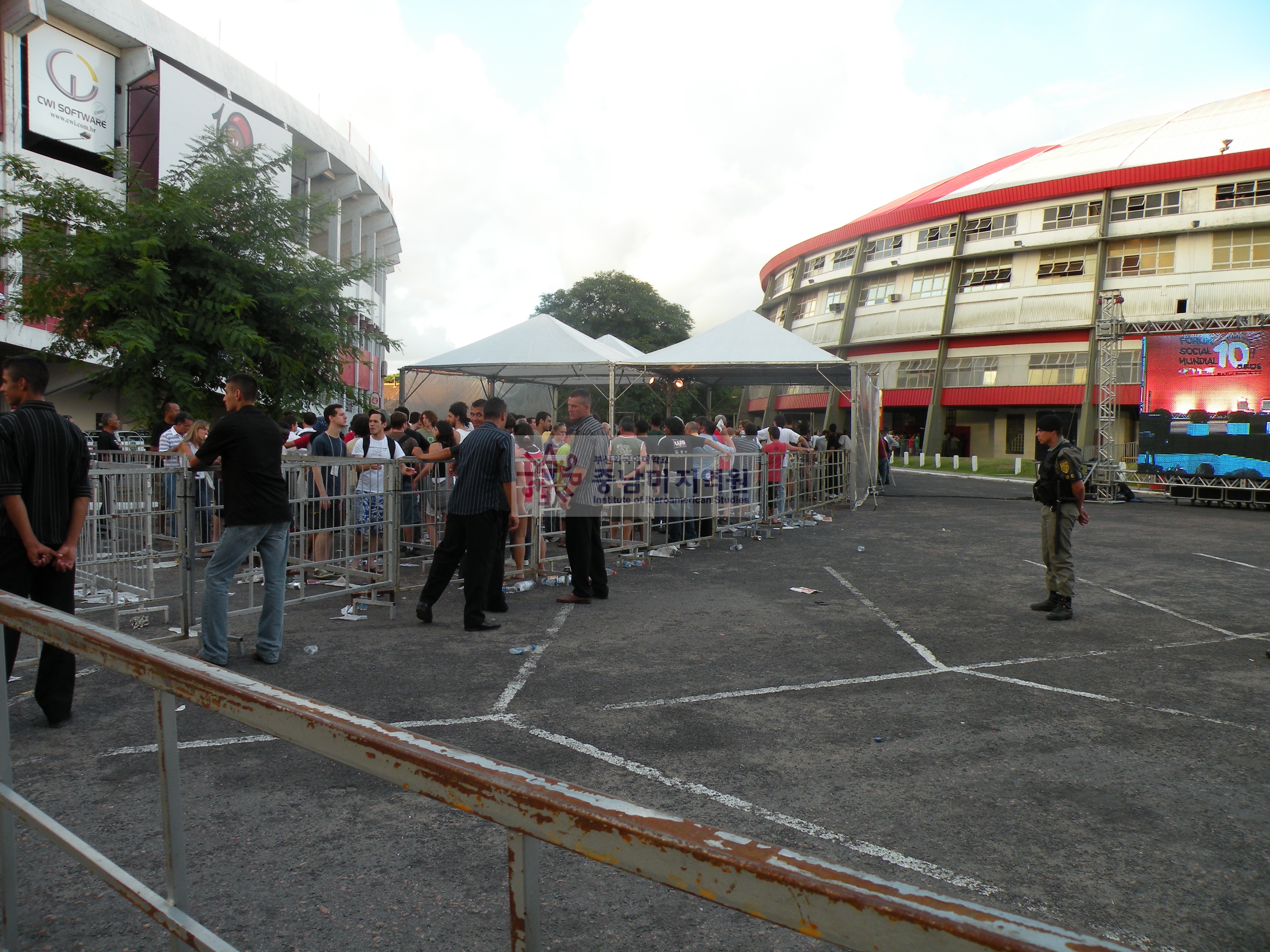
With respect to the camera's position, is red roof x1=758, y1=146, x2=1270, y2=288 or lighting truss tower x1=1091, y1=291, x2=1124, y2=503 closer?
lighting truss tower x1=1091, y1=291, x2=1124, y2=503

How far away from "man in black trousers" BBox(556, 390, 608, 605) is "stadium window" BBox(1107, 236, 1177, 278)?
138ft

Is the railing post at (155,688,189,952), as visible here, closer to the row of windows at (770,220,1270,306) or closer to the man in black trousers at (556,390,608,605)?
the man in black trousers at (556,390,608,605)

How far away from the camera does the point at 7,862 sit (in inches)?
88.7

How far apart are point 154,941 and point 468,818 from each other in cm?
129

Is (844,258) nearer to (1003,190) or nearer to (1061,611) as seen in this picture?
(1003,190)

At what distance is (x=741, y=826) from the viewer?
11.6ft

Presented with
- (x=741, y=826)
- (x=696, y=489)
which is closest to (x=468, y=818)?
(x=741, y=826)

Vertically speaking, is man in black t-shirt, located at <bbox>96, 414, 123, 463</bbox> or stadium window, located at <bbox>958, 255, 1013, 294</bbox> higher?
stadium window, located at <bbox>958, 255, 1013, 294</bbox>

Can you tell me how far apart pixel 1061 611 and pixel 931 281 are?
44.5m

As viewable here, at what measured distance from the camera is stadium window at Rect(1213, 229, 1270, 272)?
124ft

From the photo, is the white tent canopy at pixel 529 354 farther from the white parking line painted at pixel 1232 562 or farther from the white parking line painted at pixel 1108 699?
the white parking line painted at pixel 1108 699

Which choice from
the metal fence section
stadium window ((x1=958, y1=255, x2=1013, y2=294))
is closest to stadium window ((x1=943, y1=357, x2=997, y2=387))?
stadium window ((x1=958, y1=255, x2=1013, y2=294))

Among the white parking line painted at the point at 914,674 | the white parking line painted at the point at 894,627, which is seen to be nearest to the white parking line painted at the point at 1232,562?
the white parking line painted at the point at 914,674

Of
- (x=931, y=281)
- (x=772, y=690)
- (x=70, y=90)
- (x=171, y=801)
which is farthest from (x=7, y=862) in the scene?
(x=931, y=281)
